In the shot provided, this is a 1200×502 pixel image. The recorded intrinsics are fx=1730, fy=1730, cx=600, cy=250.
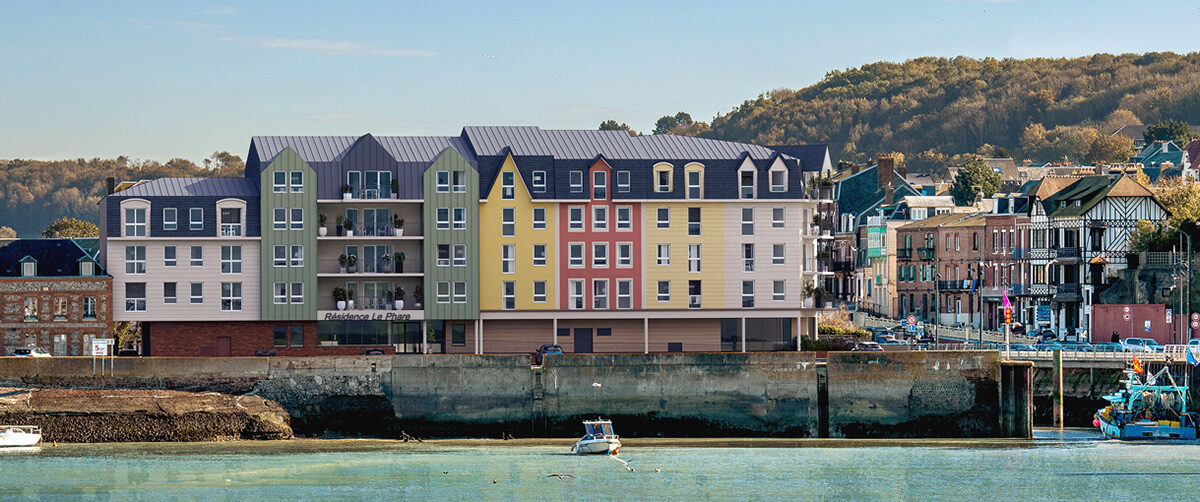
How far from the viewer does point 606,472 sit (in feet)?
231

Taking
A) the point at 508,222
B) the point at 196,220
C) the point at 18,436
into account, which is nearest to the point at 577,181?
the point at 508,222

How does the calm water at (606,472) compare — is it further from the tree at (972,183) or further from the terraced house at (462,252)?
the tree at (972,183)

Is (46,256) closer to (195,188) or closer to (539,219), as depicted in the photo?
(195,188)

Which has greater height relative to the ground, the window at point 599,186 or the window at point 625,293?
the window at point 599,186

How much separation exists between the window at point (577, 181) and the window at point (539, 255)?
354 centimetres

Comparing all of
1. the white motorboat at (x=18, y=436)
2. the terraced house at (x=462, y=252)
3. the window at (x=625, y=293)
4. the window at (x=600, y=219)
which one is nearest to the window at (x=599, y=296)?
the terraced house at (x=462, y=252)

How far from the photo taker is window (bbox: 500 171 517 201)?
93250mm

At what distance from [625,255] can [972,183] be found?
74.7 m

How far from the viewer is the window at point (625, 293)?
9356 centimetres

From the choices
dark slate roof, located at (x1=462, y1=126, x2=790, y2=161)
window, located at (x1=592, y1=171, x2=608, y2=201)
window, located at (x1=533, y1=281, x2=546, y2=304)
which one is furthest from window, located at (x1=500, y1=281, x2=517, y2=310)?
dark slate roof, located at (x1=462, y1=126, x2=790, y2=161)

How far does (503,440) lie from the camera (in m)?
78.3

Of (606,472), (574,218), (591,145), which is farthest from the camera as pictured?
(591,145)

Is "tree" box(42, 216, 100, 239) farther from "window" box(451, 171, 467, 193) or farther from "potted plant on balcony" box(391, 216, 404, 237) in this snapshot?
"window" box(451, 171, 467, 193)

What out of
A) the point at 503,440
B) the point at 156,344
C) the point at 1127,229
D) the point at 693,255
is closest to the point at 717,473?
the point at 503,440
